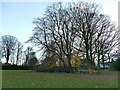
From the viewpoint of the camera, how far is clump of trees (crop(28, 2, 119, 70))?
51.9 meters

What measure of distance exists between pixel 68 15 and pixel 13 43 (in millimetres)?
31042

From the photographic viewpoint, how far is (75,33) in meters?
51.9

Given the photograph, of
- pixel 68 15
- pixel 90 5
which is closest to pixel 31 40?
pixel 68 15

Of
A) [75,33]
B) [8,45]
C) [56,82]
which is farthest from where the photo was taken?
[8,45]

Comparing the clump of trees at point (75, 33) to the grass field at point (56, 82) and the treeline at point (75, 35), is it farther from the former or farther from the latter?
the grass field at point (56, 82)

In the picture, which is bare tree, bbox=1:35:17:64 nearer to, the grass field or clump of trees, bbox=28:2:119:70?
clump of trees, bbox=28:2:119:70

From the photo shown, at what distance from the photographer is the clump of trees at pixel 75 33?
51.9 metres

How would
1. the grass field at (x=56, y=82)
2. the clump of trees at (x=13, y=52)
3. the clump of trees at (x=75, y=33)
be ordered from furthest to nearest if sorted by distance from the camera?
1. the clump of trees at (x=13, y=52)
2. the clump of trees at (x=75, y=33)
3. the grass field at (x=56, y=82)

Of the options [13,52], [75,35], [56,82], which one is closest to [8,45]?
[13,52]

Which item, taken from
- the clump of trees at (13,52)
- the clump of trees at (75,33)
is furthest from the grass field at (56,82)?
the clump of trees at (13,52)

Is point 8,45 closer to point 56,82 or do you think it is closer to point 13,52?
point 13,52

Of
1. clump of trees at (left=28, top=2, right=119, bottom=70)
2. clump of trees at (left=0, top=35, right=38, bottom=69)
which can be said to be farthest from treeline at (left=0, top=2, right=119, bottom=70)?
clump of trees at (left=0, top=35, right=38, bottom=69)

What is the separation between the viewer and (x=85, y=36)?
51625mm

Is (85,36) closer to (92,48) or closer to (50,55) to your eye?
(92,48)
